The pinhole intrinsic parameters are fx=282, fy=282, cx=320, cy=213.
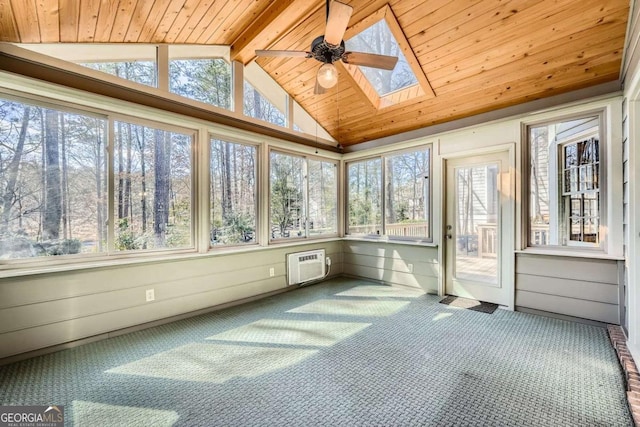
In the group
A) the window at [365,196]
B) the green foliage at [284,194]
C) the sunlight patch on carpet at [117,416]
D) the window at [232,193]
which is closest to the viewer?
the sunlight patch on carpet at [117,416]

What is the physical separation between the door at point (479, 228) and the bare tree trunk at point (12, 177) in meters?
4.73

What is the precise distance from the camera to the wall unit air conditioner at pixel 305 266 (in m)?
4.36

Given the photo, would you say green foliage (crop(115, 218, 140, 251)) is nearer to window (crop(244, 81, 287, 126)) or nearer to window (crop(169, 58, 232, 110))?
window (crop(169, 58, 232, 110))

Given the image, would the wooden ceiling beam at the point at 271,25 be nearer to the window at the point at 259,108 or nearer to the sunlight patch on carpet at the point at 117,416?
the window at the point at 259,108

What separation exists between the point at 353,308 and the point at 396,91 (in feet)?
9.85

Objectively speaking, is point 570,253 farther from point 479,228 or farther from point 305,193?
point 305,193

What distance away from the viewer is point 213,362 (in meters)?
2.31

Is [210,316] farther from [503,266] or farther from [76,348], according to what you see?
[503,266]

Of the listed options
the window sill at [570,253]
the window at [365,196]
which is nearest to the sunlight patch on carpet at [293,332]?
the window sill at [570,253]

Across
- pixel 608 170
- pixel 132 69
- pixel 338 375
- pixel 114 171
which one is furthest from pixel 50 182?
pixel 608 170

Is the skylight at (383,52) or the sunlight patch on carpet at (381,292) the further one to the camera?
the sunlight patch on carpet at (381,292)

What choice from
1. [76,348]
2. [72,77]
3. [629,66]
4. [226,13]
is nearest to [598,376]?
[629,66]

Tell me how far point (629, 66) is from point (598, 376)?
8.36ft

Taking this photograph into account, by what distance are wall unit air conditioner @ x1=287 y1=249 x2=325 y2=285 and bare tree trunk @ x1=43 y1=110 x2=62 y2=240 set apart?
2.68 m
